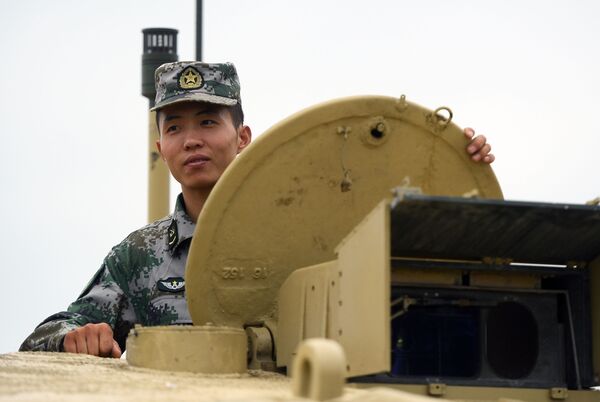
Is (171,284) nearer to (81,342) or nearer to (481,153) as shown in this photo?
(81,342)

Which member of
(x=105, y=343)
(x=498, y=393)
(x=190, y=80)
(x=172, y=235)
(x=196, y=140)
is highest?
(x=190, y=80)

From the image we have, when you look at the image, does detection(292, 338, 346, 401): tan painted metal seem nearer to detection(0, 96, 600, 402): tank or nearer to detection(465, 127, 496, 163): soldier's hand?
detection(0, 96, 600, 402): tank

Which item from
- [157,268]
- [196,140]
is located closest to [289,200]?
[196,140]

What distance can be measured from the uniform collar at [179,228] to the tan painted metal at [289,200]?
7.95ft

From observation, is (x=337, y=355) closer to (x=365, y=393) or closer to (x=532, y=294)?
(x=365, y=393)

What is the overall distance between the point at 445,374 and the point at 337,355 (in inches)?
78.3

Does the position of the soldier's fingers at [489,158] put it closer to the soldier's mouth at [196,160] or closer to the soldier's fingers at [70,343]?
the soldier's mouth at [196,160]

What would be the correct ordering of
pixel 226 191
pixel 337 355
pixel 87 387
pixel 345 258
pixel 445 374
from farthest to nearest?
pixel 226 191 → pixel 445 374 → pixel 345 258 → pixel 87 387 → pixel 337 355

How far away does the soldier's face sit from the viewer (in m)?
10.6

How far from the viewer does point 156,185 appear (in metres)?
29.7

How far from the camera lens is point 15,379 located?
7.04m

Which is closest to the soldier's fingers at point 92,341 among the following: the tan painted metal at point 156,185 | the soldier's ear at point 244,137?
the soldier's ear at point 244,137

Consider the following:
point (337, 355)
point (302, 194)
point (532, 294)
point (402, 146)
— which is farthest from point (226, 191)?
point (337, 355)

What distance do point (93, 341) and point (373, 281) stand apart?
2.72 m
